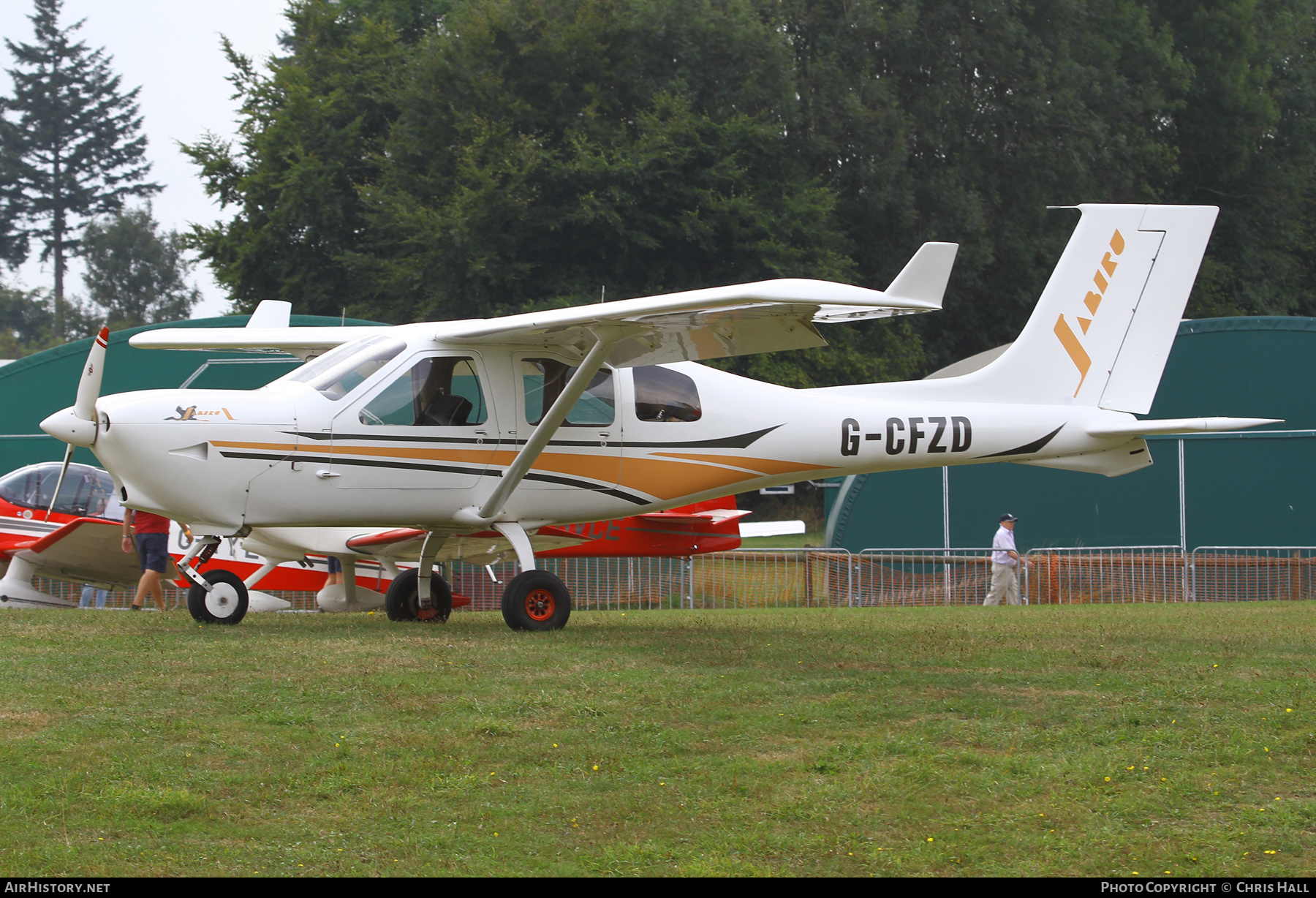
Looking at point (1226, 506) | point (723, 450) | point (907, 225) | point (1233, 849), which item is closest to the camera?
point (1233, 849)

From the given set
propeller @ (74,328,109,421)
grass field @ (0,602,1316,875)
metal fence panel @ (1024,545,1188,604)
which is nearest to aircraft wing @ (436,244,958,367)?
grass field @ (0,602,1316,875)

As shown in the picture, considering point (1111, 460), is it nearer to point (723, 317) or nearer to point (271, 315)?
point (723, 317)

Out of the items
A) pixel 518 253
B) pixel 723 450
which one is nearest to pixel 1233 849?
pixel 723 450

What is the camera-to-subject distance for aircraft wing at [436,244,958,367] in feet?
25.4

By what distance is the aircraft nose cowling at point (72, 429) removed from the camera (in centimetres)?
895

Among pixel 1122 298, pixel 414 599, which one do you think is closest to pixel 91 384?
pixel 414 599

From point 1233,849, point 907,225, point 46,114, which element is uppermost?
point 46,114

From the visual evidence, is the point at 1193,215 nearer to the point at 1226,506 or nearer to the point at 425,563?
the point at 425,563

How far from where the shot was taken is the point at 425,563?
11.4m

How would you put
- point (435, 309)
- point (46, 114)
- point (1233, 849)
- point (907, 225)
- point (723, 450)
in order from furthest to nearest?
point (46, 114) → point (907, 225) → point (435, 309) → point (723, 450) → point (1233, 849)

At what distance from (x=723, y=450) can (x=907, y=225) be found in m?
30.6

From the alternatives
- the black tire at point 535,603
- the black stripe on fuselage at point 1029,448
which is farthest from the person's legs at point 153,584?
the black stripe on fuselage at point 1029,448

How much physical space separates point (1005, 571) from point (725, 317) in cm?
1166

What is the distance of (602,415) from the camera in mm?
10555
